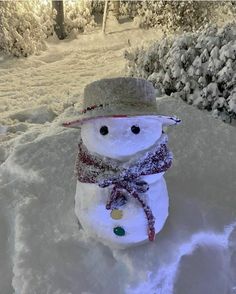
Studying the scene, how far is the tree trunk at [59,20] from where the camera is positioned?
203 inches

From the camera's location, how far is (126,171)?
1830 millimetres

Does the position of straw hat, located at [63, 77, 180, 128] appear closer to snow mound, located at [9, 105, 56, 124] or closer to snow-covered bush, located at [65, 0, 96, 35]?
snow mound, located at [9, 105, 56, 124]

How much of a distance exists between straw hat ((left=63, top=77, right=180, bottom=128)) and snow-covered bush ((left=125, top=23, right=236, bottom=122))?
1.36 meters

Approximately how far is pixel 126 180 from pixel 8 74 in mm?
2771

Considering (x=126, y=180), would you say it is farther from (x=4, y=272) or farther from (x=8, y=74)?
(x=8, y=74)

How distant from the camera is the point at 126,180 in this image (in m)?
1.85

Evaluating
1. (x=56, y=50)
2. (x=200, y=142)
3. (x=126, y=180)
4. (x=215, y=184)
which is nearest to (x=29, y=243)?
(x=126, y=180)

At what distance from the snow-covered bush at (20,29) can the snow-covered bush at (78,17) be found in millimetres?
370

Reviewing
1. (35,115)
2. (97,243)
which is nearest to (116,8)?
(35,115)

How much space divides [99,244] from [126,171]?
0.42 m

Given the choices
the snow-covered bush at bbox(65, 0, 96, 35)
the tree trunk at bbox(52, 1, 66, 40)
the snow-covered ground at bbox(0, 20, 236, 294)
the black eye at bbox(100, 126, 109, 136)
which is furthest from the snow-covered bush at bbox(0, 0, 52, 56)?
the black eye at bbox(100, 126, 109, 136)

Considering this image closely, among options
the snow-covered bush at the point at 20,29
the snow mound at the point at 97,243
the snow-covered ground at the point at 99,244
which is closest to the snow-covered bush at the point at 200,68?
the snow-covered ground at the point at 99,244

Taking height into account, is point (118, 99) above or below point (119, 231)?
above

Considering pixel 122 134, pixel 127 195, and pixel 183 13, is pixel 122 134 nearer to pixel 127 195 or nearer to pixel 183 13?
pixel 127 195
